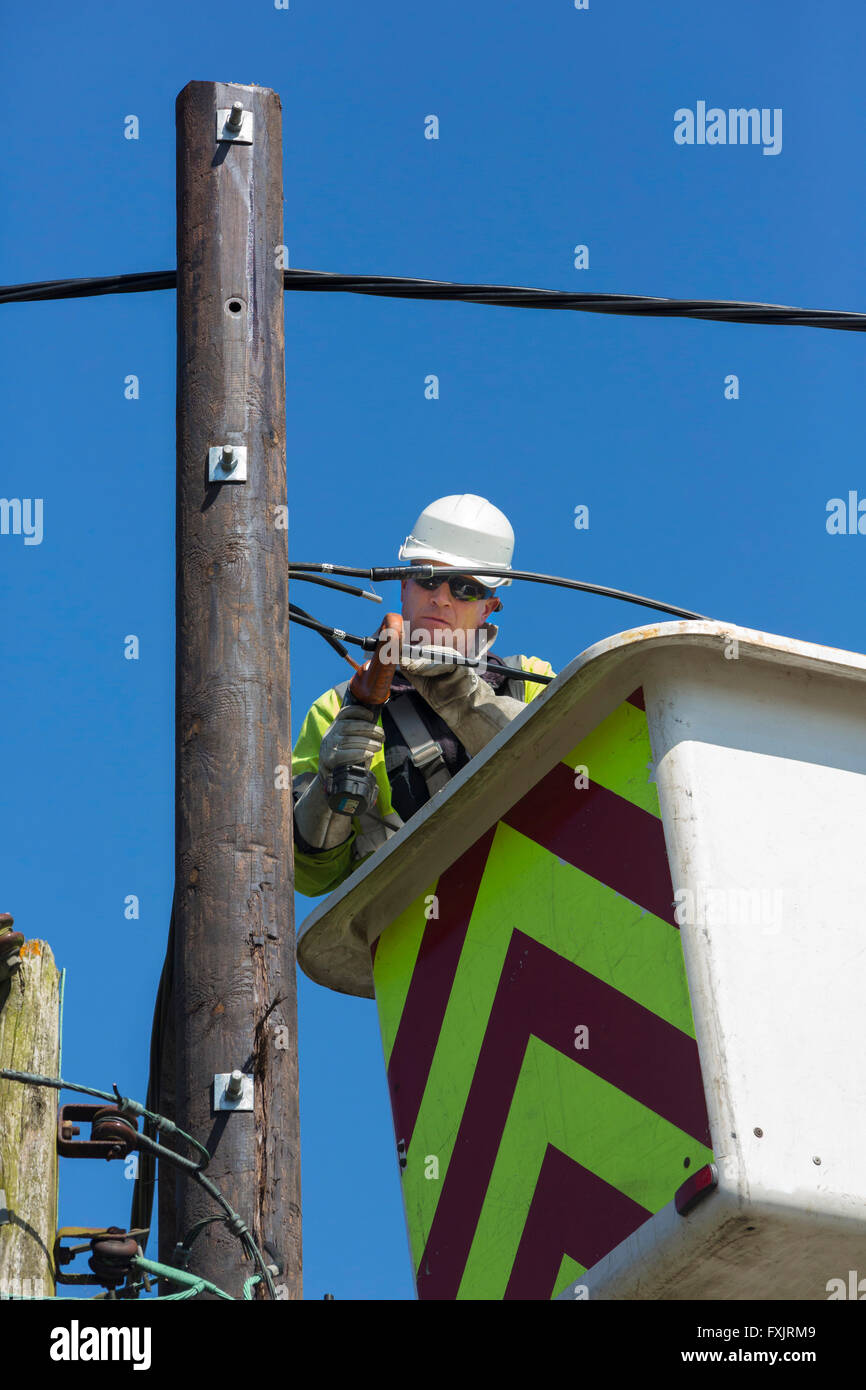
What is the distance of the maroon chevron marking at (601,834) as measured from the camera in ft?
15.5

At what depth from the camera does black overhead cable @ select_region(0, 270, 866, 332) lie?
20.0ft

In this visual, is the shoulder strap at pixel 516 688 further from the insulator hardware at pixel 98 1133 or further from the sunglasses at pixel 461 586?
the insulator hardware at pixel 98 1133

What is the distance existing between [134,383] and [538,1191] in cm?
279

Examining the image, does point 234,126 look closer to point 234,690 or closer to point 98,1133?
point 234,690

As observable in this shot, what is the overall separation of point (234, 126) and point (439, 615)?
172 cm

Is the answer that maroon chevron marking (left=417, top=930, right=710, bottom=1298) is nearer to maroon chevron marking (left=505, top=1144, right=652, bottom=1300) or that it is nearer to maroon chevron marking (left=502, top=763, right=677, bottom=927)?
maroon chevron marking (left=505, top=1144, right=652, bottom=1300)

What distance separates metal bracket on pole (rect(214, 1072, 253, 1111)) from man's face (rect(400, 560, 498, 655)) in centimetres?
212

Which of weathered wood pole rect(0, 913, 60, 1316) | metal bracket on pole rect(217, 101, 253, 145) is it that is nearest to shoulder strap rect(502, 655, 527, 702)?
metal bracket on pole rect(217, 101, 253, 145)

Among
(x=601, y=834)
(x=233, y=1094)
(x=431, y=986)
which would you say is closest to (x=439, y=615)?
(x=431, y=986)

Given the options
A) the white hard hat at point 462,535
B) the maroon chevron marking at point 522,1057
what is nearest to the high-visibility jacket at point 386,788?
the white hard hat at point 462,535

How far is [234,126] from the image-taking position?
573cm

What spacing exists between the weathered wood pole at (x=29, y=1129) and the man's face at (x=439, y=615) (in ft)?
7.71

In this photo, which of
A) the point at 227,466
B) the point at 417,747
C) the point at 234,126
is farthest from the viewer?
the point at 417,747
